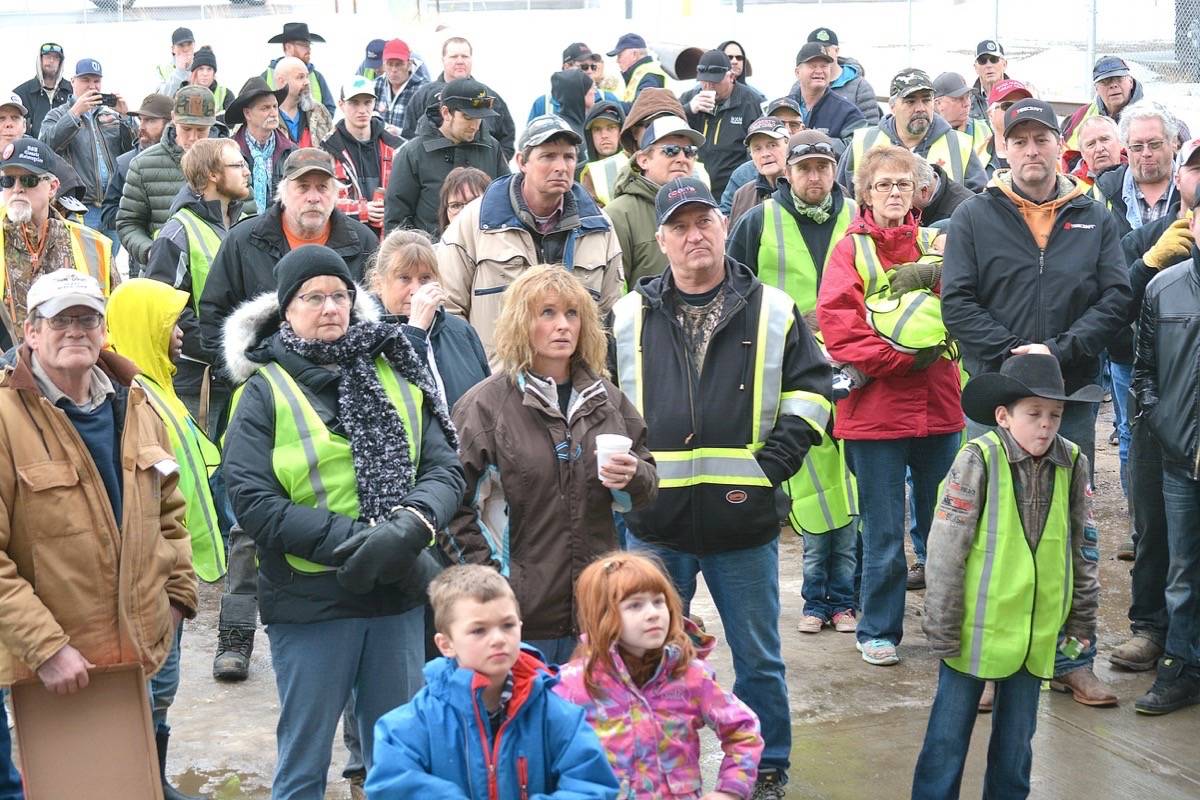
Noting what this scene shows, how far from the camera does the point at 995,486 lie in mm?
5371

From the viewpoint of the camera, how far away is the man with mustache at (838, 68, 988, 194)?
31.7ft

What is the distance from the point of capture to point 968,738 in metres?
5.41

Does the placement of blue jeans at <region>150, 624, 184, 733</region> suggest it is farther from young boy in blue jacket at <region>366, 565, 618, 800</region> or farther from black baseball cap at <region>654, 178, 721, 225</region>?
black baseball cap at <region>654, 178, 721, 225</region>

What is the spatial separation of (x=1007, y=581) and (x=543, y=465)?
1644 millimetres

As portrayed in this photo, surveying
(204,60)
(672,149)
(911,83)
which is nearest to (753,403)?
(672,149)

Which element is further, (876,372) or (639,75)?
(639,75)

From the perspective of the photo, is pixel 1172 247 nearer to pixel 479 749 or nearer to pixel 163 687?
pixel 479 749

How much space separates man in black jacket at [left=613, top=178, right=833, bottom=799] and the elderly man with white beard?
11.7ft

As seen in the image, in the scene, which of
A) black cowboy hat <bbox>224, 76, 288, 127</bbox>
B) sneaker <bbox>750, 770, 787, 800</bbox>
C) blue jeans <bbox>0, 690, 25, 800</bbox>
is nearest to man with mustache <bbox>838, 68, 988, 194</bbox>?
black cowboy hat <bbox>224, 76, 288, 127</bbox>

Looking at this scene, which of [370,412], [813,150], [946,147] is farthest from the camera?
[946,147]

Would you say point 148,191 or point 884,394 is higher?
point 148,191

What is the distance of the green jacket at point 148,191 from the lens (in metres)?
9.29

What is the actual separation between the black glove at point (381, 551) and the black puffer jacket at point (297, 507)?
1.8 inches

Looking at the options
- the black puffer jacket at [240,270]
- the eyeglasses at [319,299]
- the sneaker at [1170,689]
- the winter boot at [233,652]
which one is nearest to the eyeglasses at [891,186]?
the sneaker at [1170,689]
